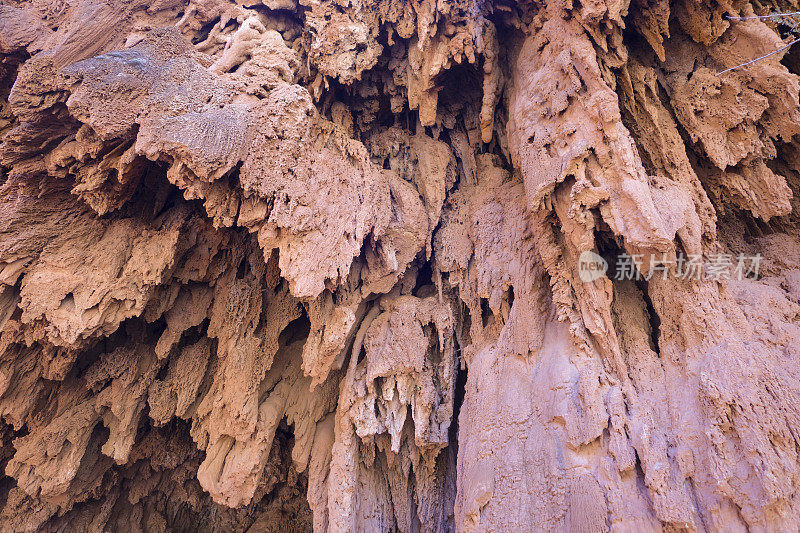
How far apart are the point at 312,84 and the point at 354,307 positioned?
343 centimetres

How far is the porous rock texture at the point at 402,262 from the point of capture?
3.47 m

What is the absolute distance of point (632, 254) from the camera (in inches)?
146

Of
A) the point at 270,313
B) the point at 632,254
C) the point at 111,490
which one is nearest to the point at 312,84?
the point at 270,313

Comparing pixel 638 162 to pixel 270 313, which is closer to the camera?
pixel 638 162

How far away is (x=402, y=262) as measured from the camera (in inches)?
220

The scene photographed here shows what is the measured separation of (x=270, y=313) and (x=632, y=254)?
15.7 ft

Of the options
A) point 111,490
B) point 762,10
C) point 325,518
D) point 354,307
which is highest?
point 762,10

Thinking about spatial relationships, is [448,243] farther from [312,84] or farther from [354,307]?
[312,84]

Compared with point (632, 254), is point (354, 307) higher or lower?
lower

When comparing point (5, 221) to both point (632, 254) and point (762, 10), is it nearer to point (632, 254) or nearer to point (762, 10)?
point (632, 254)

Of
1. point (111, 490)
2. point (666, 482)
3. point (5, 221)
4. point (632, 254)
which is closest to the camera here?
point (666, 482)

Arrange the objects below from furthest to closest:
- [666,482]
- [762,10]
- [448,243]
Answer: [448,243], [762,10], [666,482]

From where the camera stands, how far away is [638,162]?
12.8 ft

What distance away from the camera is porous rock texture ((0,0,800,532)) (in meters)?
3.47
